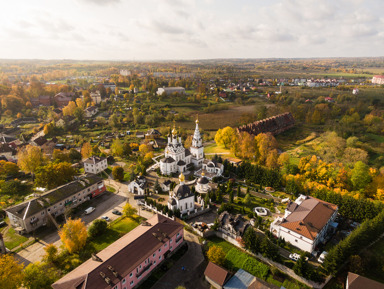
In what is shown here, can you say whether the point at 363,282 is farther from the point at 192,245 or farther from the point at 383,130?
the point at 383,130

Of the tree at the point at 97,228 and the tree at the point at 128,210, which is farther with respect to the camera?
the tree at the point at 128,210

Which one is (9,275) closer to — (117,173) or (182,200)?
(182,200)

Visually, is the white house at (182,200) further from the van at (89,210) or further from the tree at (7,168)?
the tree at (7,168)

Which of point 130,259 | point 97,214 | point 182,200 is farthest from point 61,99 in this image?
point 130,259

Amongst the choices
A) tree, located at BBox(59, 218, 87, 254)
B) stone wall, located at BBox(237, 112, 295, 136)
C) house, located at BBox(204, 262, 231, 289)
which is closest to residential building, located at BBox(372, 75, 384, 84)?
stone wall, located at BBox(237, 112, 295, 136)

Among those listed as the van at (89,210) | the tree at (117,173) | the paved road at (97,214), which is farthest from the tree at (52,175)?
the van at (89,210)

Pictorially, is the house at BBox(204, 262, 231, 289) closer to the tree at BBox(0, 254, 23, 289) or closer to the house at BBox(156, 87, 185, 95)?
the tree at BBox(0, 254, 23, 289)

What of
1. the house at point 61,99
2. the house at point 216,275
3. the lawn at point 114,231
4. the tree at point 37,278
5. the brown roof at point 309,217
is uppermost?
the house at point 61,99
